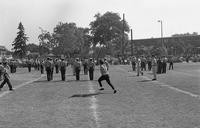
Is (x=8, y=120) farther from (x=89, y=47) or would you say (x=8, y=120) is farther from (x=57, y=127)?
(x=89, y=47)

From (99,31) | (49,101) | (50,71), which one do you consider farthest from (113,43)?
(49,101)

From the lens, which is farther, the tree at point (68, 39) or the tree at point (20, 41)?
the tree at point (20, 41)

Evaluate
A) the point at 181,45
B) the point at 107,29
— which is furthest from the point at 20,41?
the point at 181,45

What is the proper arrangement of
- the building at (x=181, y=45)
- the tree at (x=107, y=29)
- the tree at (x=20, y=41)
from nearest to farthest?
the tree at (x=107, y=29) < the tree at (x=20, y=41) < the building at (x=181, y=45)

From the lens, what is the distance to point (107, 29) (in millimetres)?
121000

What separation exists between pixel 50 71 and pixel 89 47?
95234 millimetres

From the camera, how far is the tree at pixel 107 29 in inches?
4759

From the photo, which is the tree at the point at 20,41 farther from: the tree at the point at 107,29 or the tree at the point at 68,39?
the tree at the point at 107,29

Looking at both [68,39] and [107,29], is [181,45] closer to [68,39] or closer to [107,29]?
[68,39]

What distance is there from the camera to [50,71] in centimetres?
3353

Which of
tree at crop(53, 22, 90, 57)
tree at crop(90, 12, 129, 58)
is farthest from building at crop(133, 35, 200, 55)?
tree at crop(90, 12, 129, 58)

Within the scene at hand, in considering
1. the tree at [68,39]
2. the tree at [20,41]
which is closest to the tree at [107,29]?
the tree at [68,39]

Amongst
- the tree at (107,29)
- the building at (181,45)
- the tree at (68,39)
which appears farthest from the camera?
the building at (181,45)

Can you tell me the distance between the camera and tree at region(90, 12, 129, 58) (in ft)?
397
